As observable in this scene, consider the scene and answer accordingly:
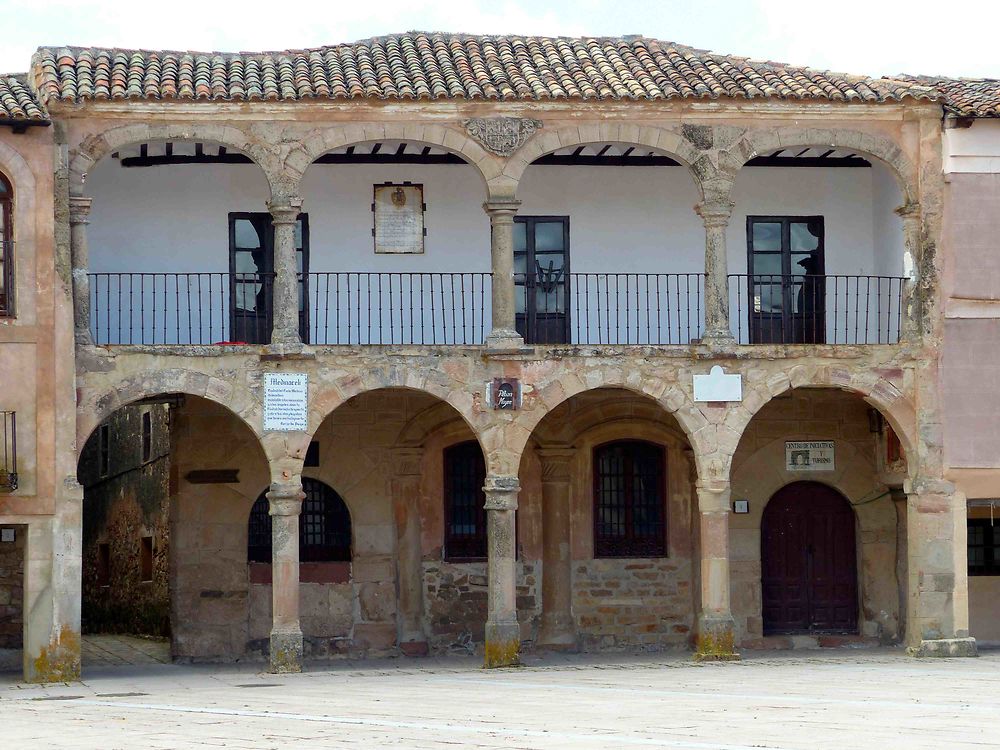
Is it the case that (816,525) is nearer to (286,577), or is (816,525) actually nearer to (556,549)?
(556,549)

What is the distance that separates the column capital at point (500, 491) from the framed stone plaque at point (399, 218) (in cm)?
377

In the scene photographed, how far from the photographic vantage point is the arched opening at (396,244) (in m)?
24.1

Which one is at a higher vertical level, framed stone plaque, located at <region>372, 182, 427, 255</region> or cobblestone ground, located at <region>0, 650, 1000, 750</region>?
framed stone plaque, located at <region>372, 182, 427, 255</region>

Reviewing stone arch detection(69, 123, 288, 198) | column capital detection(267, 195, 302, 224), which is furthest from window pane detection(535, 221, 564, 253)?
stone arch detection(69, 123, 288, 198)

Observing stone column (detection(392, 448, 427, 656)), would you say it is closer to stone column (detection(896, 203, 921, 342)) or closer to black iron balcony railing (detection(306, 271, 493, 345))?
black iron balcony railing (detection(306, 271, 493, 345))

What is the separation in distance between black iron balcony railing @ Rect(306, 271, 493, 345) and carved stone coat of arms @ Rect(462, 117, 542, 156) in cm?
221

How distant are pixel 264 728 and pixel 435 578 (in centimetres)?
969

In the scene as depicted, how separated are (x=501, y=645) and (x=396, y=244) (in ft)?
18.7

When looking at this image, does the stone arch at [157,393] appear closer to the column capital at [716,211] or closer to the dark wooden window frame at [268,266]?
the dark wooden window frame at [268,266]

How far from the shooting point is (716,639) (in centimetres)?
Answer: 2227

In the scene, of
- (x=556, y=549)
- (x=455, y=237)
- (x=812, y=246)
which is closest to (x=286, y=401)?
(x=455, y=237)

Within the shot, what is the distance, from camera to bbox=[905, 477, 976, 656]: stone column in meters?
22.6

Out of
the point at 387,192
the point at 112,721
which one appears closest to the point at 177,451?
the point at 387,192

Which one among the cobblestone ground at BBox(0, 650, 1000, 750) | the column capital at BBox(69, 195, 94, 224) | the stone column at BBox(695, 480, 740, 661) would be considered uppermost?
the column capital at BBox(69, 195, 94, 224)
